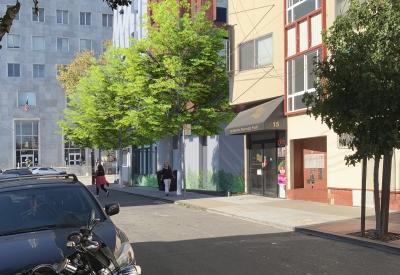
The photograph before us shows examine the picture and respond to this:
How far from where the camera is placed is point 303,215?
15953 mm

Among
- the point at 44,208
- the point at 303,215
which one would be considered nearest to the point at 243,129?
the point at 303,215

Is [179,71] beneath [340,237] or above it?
above

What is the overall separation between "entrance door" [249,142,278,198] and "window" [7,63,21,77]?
5223 centimetres

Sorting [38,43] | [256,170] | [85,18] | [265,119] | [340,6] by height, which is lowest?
[256,170]

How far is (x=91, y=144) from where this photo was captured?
42.8 meters

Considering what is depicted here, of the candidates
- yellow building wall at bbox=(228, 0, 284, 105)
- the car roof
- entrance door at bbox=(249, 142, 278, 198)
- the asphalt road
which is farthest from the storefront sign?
the car roof

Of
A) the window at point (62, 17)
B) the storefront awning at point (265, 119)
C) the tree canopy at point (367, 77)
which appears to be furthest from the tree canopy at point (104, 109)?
the window at point (62, 17)

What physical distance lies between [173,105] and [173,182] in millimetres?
5041

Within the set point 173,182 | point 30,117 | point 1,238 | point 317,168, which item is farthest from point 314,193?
point 30,117

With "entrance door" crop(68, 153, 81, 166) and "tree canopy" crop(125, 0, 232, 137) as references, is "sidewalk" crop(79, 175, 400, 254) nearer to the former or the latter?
"tree canopy" crop(125, 0, 232, 137)

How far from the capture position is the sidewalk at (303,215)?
481 inches

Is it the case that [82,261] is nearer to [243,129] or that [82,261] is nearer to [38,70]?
[243,129]

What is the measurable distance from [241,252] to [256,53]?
14218mm

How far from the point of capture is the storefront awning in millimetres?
21052
